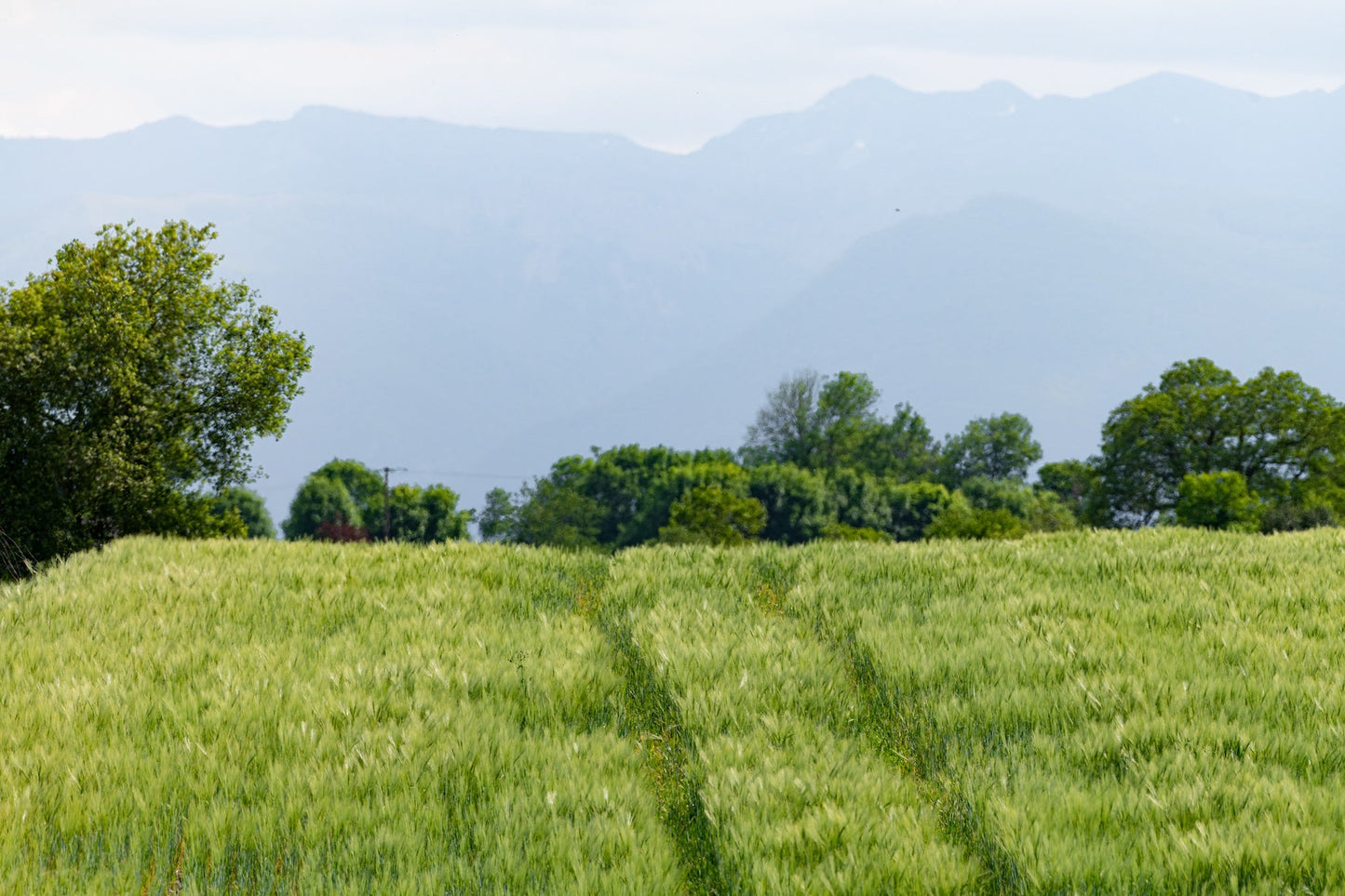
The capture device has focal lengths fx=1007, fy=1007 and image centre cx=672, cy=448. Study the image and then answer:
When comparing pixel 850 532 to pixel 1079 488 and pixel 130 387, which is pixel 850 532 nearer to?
pixel 1079 488

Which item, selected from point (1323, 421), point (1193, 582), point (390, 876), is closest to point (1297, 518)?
point (1323, 421)

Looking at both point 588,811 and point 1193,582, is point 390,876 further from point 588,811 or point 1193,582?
point 1193,582

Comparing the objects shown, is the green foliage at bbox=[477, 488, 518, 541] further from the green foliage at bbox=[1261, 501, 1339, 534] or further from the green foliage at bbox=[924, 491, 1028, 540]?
the green foliage at bbox=[1261, 501, 1339, 534]

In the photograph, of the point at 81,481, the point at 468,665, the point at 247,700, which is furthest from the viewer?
the point at 81,481

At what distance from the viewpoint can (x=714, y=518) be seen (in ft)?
311

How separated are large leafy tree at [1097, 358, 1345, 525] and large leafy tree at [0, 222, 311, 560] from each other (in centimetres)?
5284

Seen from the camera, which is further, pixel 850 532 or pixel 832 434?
pixel 832 434

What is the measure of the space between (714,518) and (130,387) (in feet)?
219

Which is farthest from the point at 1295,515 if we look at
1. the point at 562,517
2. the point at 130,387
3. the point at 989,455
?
the point at 562,517

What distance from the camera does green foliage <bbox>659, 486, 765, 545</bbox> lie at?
93.6 m

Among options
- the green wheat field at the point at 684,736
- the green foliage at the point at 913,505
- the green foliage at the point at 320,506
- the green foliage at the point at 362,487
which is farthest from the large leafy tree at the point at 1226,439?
the green foliage at the point at 362,487

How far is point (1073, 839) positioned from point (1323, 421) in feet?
229

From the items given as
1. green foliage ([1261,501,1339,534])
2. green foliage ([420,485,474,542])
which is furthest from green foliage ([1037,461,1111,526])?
green foliage ([420,485,474,542])

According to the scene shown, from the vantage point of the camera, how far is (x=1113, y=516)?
6769 centimetres
